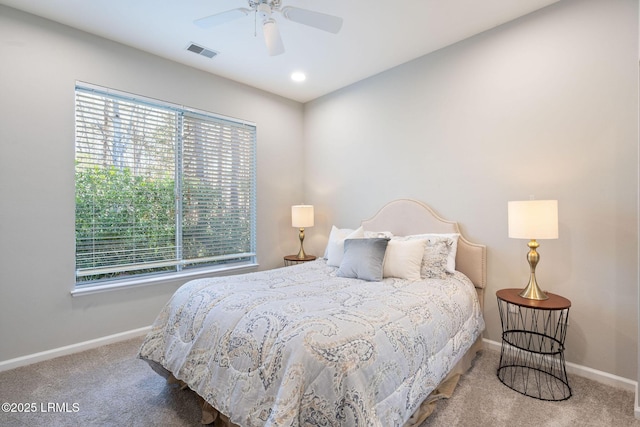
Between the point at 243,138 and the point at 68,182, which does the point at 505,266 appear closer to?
the point at 243,138

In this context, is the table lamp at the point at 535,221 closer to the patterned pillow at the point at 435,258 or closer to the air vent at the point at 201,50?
the patterned pillow at the point at 435,258

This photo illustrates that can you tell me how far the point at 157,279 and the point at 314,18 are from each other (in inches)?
111

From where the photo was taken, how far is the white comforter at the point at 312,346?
1.27 m

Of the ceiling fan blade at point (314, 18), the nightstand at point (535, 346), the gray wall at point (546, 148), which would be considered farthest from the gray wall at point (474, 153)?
the ceiling fan blade at point (314, 18)

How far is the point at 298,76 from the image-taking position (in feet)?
12.0

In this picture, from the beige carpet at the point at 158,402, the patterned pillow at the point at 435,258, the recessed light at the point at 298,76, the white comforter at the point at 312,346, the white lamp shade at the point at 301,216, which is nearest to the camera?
the white comforter at the point at 312,346

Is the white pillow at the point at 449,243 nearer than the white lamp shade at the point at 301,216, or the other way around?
the white pillow at the point at 449,243

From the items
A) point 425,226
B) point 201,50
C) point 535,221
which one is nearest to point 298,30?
point 201,50

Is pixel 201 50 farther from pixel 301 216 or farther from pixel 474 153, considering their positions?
pixel 474 153

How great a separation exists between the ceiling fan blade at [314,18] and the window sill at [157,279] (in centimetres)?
272

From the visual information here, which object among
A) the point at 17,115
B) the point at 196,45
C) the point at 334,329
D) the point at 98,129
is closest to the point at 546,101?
the point at 334,329

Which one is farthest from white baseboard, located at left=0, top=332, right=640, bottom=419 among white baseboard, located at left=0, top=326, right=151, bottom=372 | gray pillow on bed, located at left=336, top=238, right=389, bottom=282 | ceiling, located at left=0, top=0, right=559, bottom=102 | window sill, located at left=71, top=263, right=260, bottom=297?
ceiling, located at left=0, top=0, right=559, bottom=102

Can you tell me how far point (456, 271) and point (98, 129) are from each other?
11.6ft

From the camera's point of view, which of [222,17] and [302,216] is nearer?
[222,17]
